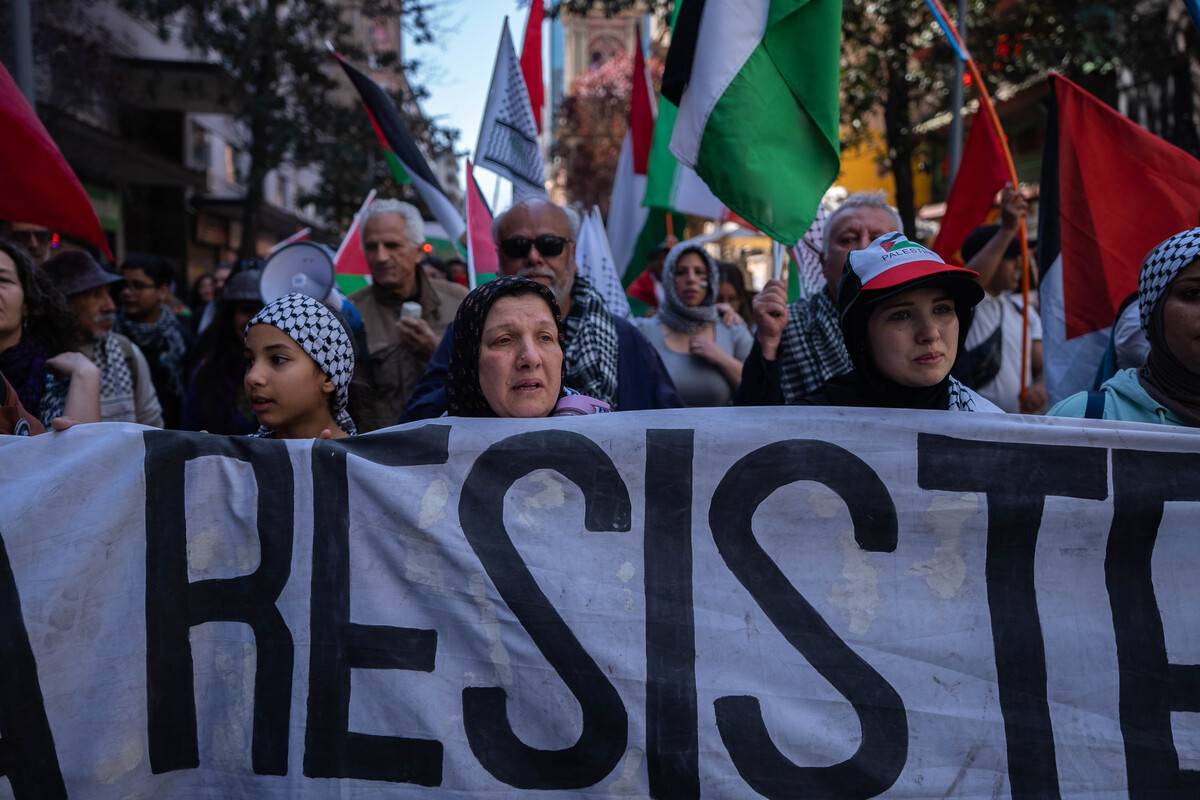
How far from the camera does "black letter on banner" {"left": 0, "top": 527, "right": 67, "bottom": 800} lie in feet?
6.95

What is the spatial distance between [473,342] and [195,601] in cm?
85

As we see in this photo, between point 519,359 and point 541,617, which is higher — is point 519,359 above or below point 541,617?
above

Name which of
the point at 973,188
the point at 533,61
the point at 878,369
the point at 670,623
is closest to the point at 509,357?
the point at 670,623

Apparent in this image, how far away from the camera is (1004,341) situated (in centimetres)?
493

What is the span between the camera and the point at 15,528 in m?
2.24

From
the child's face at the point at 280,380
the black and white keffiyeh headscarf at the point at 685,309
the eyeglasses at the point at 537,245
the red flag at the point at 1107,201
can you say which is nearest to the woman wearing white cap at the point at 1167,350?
the red flag at the point at 1107,201

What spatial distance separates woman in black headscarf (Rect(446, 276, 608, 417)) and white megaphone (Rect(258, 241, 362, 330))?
2.25 m

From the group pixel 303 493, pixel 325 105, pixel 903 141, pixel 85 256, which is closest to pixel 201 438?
pixel 303 493

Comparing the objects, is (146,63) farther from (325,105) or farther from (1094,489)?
(1094,489)

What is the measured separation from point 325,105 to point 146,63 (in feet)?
7.89

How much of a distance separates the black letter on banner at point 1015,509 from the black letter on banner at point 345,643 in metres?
1.12

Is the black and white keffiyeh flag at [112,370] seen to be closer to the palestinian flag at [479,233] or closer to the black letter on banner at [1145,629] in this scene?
the palestinian flag at [479,233]

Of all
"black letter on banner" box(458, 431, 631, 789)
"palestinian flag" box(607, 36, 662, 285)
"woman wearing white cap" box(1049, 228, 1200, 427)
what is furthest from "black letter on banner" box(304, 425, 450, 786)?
"palestinian flag" box(607, 36, 662, 285)

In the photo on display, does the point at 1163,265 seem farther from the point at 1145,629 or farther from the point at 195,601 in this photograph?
the point at 195,601
